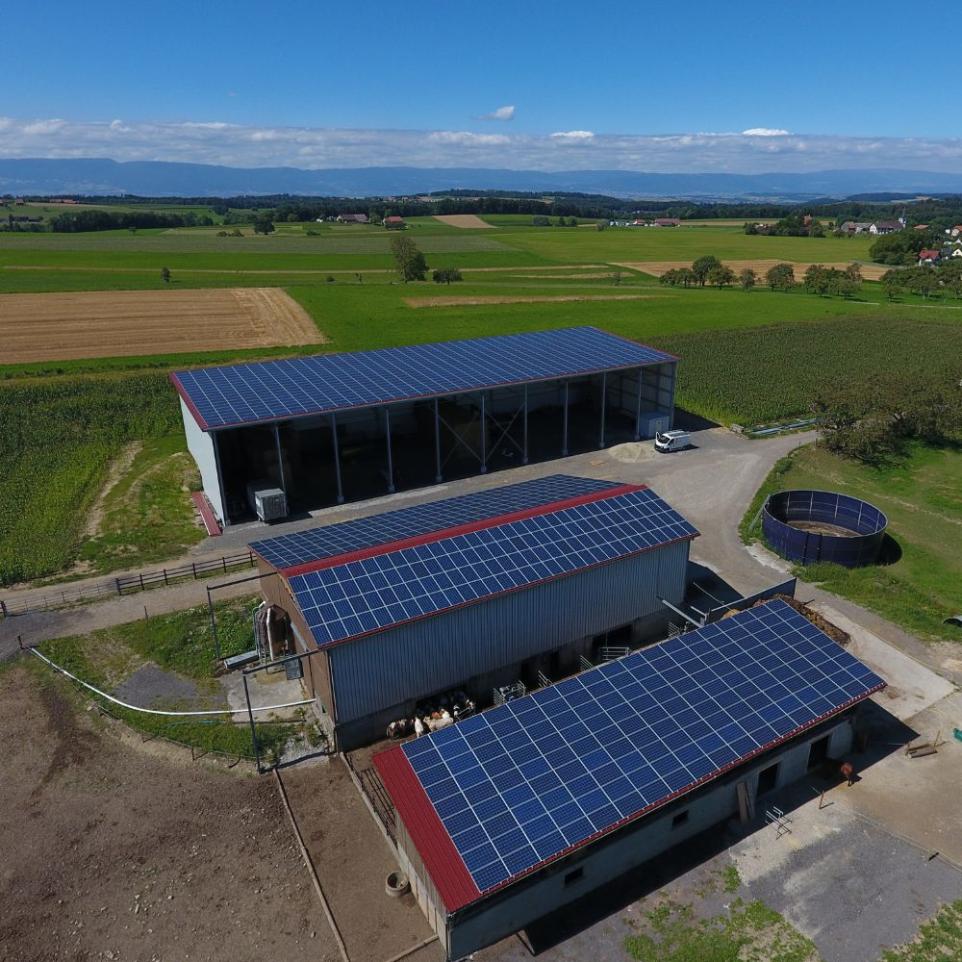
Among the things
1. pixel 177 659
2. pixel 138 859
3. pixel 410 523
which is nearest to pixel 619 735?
pixel 410 523

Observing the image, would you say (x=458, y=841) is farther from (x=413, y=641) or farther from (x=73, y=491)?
(x=73, y=491)

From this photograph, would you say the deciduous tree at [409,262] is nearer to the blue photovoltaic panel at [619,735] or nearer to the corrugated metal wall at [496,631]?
the corrugated metal wall at [496,631]

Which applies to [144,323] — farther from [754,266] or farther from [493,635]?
[754,266]

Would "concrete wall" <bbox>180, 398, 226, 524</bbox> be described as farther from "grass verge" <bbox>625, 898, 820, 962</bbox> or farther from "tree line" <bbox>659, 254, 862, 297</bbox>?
"tree line" <bbox>659, 254, 862, 297</bbox>

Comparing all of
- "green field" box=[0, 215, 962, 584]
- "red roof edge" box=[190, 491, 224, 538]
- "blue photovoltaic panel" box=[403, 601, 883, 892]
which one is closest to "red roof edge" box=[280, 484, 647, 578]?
"blue photovoltaic panel" box=[403, 601, 883, 892]

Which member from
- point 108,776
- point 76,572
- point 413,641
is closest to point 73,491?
point 76,572

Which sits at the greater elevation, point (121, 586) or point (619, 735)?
Result: point (619, 735)
